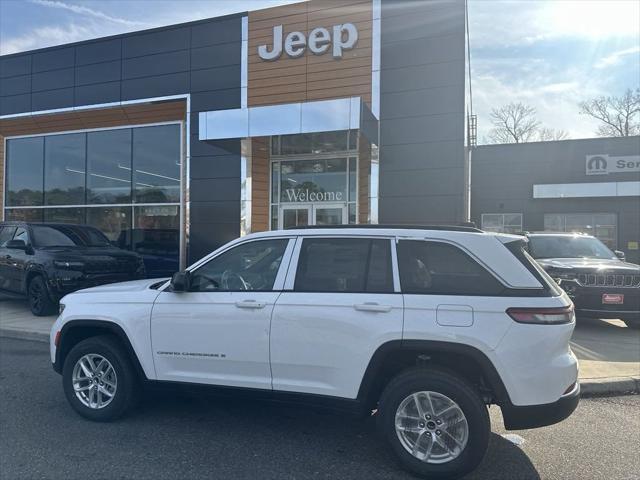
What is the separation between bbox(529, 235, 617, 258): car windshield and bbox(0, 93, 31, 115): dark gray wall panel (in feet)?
49.2

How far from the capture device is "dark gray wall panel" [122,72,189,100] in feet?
44.3

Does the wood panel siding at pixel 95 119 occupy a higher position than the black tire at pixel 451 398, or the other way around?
the wood panel siding at pixel 95 119

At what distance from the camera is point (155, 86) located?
13766mm

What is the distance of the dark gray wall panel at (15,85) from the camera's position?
50.8ft

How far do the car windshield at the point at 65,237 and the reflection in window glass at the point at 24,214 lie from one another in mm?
7579

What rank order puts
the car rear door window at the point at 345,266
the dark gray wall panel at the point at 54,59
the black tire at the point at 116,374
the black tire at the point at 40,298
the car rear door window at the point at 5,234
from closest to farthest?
the car rear door window at the point at 345,266
the black tire at the point at 116,374
the black tire at the point at 40,298
the car rear door window at the point at 5,234
the dark gray wall panel at the point at 54,59

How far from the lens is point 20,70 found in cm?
1556

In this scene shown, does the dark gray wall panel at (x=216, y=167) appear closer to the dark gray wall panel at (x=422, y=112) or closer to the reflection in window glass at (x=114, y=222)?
the reflection in window glass at (x=114, y=222)

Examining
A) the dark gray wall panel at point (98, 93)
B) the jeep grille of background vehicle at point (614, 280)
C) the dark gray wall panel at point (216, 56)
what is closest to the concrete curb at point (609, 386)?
the jeep grille of background vehicle at point (614, 280)

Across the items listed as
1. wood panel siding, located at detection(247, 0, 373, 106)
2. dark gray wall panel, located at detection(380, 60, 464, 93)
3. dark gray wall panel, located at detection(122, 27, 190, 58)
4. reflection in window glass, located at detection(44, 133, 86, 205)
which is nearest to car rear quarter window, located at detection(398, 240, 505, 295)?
dark gray wall panel, located at detection(380, 60, 464, 93)

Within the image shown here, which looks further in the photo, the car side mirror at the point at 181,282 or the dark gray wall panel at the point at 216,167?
the dark gray wall panel at the point at 216,167

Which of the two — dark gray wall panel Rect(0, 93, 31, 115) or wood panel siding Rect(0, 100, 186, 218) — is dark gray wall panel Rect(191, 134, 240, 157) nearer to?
wood panel siding Rect(0, 100, 186, 218)

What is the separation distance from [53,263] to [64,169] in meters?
8.77

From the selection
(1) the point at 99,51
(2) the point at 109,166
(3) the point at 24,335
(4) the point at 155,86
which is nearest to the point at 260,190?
(4) the point at 155,86
